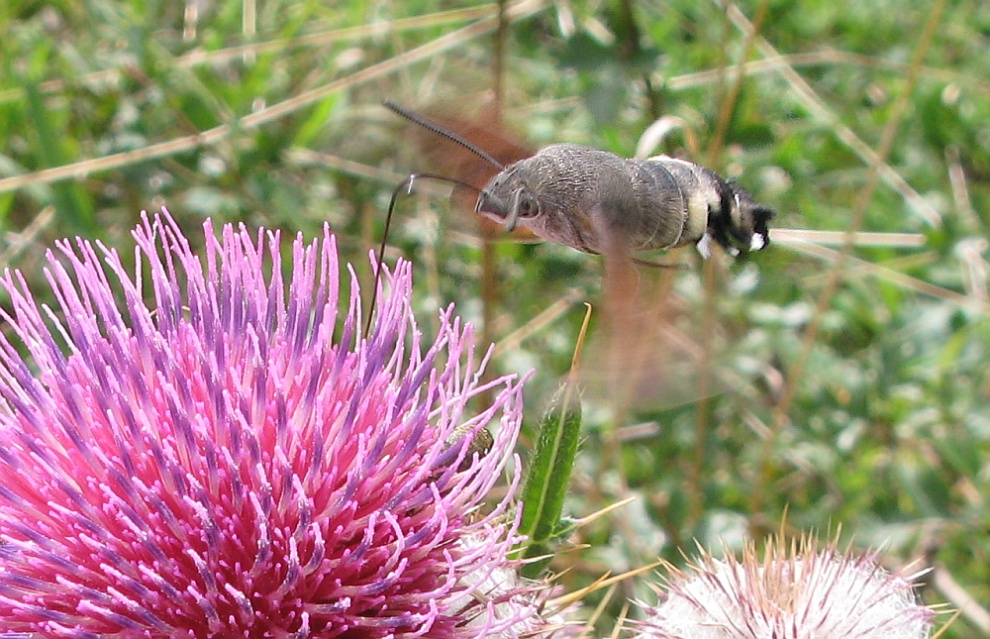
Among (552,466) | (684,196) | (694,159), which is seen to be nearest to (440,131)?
(684,196)

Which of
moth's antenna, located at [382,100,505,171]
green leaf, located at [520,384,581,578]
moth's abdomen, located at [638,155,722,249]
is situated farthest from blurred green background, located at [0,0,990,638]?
green leaf, located at [520,384,581,578]

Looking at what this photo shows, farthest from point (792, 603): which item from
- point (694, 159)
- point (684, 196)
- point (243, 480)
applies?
point (694, 159)

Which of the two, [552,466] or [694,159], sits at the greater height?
[694,159]

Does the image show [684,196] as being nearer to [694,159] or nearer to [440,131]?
[440,131]

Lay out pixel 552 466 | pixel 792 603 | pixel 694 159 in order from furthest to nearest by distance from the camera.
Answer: pixel 694 159 < pixel 792 603 < pixel 552 466

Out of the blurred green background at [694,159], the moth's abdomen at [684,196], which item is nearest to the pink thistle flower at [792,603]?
the moth's abdomen at [684,196]

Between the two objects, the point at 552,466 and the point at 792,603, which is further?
the point at 792,603

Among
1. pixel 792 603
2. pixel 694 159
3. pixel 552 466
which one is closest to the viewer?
pixel 552 466

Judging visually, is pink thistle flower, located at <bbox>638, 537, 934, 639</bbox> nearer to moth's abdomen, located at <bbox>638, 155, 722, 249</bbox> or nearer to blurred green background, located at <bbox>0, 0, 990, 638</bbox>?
moth's abdomen, located at <bbox>638, 155, 722, 249</bbox>

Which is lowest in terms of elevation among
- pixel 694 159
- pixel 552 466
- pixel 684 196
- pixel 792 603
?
pixel 792 603
